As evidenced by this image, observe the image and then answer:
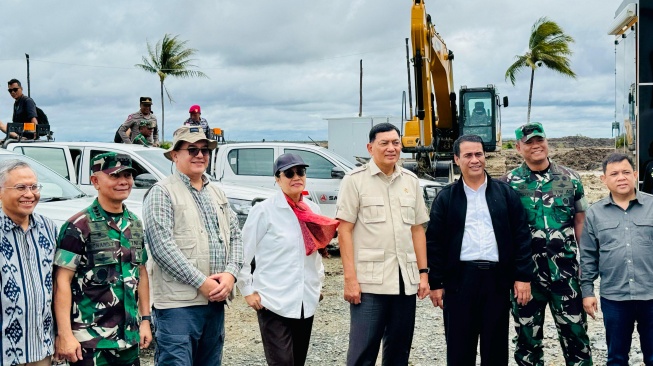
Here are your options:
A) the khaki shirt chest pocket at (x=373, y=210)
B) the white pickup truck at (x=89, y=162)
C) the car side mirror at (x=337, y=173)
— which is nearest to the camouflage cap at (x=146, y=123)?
the white pickup truck at (x=89, y=162)

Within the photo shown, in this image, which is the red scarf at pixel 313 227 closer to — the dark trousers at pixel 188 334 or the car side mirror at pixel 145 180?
the dark trousers at pixel 188 334

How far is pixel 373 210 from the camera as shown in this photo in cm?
410

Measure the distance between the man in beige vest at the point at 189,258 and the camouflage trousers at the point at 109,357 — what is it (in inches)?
8.7

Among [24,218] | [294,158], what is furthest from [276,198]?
[24,218]

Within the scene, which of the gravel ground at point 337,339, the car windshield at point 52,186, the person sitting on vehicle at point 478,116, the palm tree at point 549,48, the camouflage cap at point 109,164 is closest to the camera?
the camouflage cap at point 109,164

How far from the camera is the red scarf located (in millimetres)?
4105

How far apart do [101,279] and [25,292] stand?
1.17ft

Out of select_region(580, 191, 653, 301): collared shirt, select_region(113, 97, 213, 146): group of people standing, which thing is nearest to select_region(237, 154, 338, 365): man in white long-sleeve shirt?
select_region(580, 191, 653, 301): collared shirt

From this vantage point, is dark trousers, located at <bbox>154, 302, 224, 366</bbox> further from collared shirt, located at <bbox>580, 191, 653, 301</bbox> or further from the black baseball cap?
collared shirt, located at <bbox>580, 191, 653, 301</bbox>

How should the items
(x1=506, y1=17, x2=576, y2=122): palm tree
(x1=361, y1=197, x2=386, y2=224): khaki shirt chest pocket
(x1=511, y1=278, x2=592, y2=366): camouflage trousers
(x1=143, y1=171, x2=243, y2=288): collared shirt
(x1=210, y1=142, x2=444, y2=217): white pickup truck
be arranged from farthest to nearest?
(x1=506, y1=17, x2=576, y2=122): palm tree, (x1=210, y1=142, x2=444, y2=217): white pickup truck, (x1=511, y1=278, x2=592, y2=366): camouflage trousers, (x1=361, y1=197, x2=386, y2=224): khaki shirt chest pocket, (x1=143, y1=171, x2=243, y2=288): collared shirt

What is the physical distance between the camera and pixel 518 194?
4.38 metres

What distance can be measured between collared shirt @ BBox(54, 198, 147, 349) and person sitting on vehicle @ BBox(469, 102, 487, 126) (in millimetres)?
13375

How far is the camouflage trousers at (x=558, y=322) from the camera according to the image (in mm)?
4277

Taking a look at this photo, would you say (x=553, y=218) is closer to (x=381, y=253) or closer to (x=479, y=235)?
(x=479, y=235)
